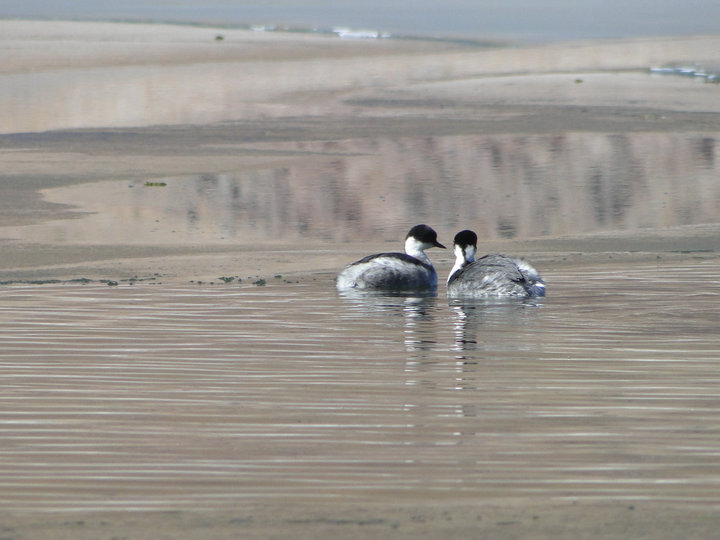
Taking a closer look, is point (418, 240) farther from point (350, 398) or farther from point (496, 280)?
point (350, 398)

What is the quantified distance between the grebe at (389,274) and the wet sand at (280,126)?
78 centimetres

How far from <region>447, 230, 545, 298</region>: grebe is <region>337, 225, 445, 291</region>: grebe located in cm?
24

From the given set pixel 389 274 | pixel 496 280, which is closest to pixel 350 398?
pixel 496 280

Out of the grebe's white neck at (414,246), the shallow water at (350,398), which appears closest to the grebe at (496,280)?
the shallow water at (350,398)

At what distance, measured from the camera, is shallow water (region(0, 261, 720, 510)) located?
219 inches

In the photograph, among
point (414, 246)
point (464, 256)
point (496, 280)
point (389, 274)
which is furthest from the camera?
point (414, 246)

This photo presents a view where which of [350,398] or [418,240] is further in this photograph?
[418,240]

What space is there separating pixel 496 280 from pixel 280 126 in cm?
1353

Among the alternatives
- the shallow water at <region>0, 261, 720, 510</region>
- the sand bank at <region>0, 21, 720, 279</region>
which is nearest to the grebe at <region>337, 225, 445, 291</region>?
the shallow water at <region>0, 261, 720, 510</region>

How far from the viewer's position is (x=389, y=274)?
452 inches

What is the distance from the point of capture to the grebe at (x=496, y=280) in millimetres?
10633

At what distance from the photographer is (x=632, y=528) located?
5027 mm

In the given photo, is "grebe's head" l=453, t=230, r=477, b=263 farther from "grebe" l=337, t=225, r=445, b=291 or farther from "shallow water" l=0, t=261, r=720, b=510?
"shallow water" l=0, t=261, r=720, b=510

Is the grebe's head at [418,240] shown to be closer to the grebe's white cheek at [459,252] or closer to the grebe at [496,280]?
the grebe's white cheek at [459,252]
